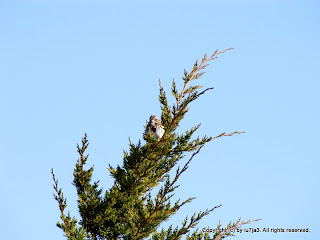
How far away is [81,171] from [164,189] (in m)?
1.41

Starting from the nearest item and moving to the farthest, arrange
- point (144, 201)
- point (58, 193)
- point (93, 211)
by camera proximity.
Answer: point (58, 193), point (93, 211), point (144, 201)

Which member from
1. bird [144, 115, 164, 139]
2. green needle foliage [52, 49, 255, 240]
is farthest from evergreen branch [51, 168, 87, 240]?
bird [144, 115, 164, 139]

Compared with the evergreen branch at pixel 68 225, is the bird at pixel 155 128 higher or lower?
higher

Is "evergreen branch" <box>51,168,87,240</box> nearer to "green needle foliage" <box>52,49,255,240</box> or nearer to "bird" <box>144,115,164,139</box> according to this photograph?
"green needle foliage" <box>52,49,255,240</box>

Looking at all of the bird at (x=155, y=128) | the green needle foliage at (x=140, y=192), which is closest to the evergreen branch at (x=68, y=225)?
the green needle foliage at (x=140, y=192)

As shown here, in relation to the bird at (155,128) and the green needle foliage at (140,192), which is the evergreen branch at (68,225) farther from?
the bird at (155,128)

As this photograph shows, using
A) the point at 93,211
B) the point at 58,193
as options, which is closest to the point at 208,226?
the point at 93,211

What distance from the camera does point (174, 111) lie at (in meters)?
6.68

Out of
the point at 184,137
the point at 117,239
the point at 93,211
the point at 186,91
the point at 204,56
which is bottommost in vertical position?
the point at 117,239

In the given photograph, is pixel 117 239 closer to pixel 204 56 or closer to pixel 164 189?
pixel 164 189

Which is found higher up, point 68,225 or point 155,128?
point 155,128

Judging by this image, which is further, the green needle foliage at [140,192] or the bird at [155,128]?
the bird at [155,128]

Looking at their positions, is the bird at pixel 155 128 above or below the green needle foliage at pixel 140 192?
above

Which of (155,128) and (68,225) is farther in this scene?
(155,128)
